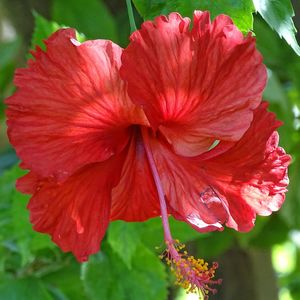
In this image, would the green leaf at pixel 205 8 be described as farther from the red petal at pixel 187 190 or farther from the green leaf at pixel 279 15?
the red petal at pixel 187 190

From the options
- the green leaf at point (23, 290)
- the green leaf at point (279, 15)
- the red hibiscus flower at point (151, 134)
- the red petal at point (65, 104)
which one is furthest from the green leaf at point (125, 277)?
the green leaf at point (279, 15)

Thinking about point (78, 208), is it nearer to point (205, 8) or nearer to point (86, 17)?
point (205, 8)

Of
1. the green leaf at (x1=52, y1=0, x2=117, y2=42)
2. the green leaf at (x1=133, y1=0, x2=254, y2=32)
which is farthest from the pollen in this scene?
the green leaf at (x1=52, y1=0, x2=117, y2=42)

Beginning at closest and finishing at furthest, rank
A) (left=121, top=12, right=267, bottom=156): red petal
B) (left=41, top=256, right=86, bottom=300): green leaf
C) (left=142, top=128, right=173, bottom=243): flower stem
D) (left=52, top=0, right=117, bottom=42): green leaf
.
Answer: (left=121, top=12, right=267, bottom=156): red petal
(left=142, top=128, right=173, bottom=243): flower stem
(left=41, top=256, right=86, bottom=300): green leaf
(left=52, top=0, right=117, bottom=42): green leaf

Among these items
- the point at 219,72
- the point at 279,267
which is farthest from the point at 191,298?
the point at 219,72

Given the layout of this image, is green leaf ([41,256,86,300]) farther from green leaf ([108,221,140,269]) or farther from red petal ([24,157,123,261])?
red petal ([24,157,123,261])

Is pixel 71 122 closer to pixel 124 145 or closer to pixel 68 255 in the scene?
pixel 124 145
